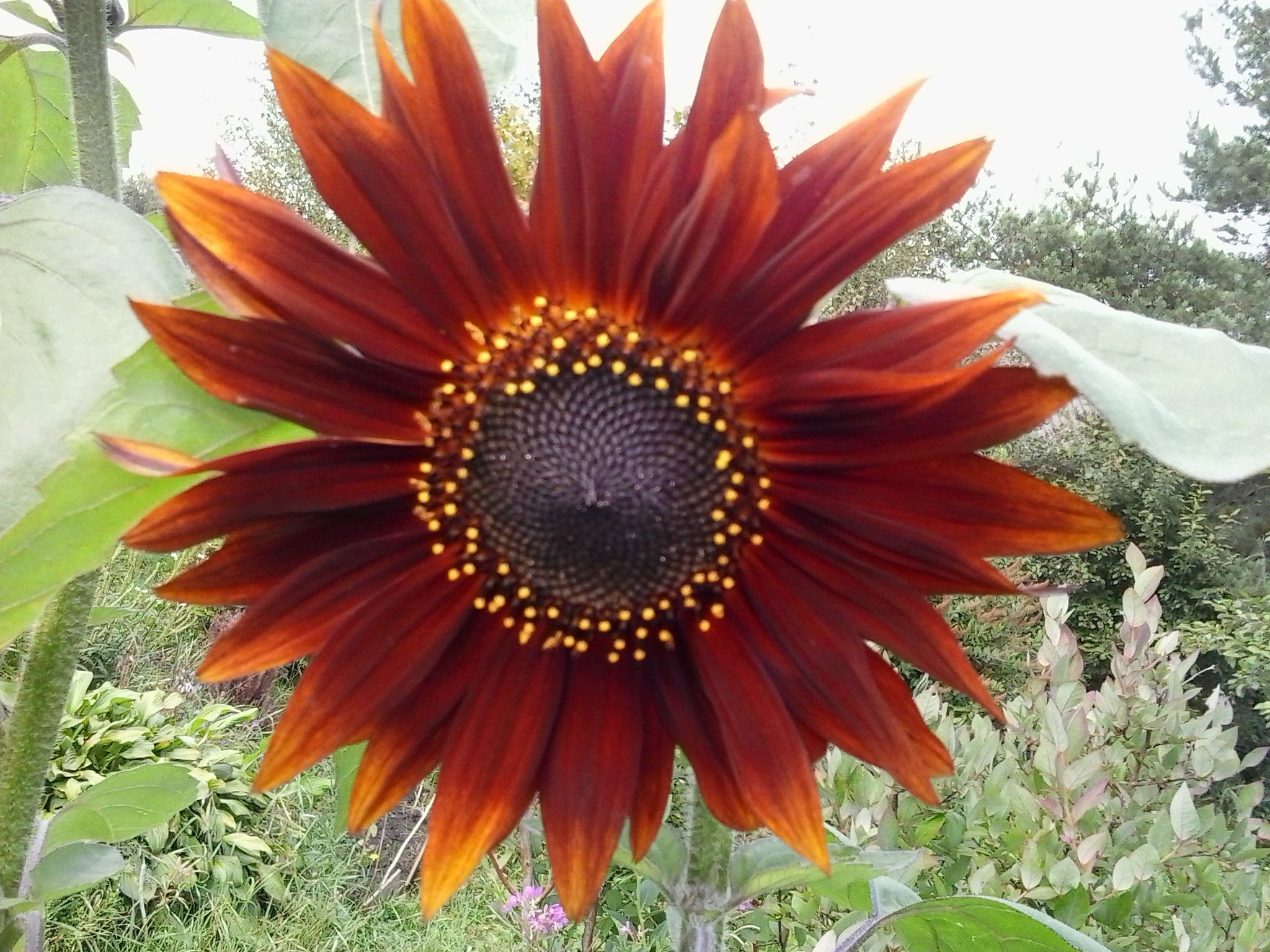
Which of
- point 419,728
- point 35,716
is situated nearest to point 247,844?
point 35,716

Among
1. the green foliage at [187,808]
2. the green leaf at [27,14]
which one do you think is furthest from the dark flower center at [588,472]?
the green foliage at [187,808]

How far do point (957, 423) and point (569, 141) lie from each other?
16 cm

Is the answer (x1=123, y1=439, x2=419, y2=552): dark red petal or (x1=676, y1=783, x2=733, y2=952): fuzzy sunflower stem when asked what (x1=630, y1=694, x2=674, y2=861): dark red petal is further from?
(x1=123, y1=439, x2=419, y2=552): dark red petal

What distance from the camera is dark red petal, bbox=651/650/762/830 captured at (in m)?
0.38

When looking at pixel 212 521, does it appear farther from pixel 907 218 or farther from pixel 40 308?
pixel 907 218

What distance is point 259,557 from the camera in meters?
0.39

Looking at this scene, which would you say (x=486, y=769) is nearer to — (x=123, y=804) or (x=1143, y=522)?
(x=123, y=804)

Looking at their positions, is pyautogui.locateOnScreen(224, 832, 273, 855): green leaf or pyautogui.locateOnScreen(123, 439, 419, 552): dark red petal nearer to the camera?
pyautogui.locateOnScreen(123, 439, 419, 552): dark red petal

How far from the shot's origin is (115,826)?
585 millimetres

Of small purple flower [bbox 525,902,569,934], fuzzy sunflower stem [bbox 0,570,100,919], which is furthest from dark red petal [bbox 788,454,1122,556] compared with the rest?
small purple flower [bbox 525,902,569,934]

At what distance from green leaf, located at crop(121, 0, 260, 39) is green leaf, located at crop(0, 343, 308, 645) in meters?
0.31

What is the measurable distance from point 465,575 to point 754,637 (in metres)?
0.13

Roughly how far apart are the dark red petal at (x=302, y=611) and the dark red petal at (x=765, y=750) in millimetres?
144

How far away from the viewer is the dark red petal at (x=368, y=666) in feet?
1.28
